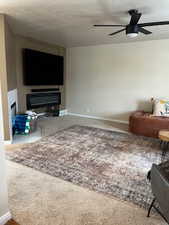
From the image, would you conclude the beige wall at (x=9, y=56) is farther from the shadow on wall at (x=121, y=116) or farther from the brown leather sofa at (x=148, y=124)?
the shadow on wall at (x=121, y=116)

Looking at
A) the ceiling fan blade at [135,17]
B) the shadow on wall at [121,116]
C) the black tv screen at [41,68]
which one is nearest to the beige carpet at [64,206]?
the ceiling fan blade at [135,17]

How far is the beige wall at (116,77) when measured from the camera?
4.79 meters

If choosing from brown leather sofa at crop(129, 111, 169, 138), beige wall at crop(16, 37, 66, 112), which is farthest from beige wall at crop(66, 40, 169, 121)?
beige wall at crop(16, 37, 66, 112)

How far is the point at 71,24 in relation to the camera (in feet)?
11.5

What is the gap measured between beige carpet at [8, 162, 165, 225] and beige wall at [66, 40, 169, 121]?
375cm

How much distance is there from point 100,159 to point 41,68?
3.58m

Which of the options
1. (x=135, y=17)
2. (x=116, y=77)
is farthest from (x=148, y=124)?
(x=135, y=17)

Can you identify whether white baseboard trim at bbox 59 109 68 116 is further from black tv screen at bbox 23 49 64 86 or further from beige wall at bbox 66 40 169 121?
black tv screen at bbox 23 49 64 86

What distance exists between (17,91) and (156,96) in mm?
4016

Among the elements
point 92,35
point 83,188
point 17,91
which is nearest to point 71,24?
point 92,35

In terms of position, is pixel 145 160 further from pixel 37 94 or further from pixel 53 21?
pixel 37 94

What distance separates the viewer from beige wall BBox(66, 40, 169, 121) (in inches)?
188

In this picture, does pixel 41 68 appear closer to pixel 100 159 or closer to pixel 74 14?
pixel 74 14

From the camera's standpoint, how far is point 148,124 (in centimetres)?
410
